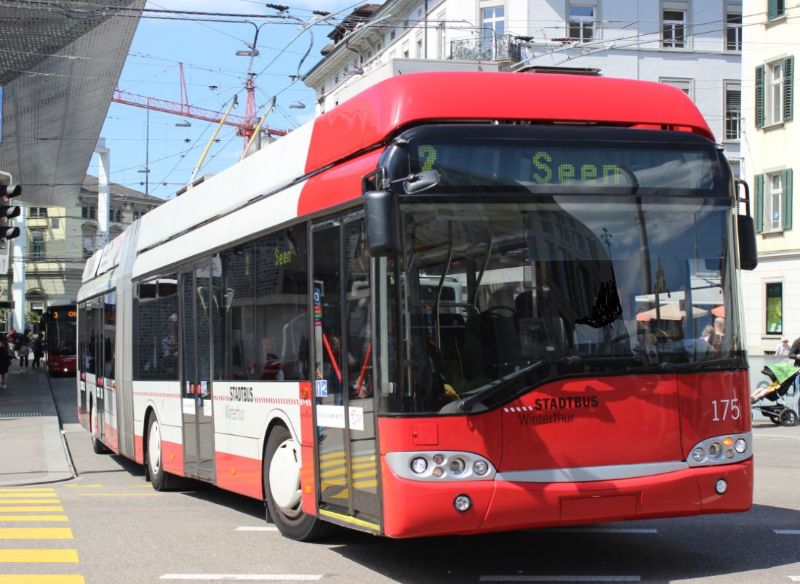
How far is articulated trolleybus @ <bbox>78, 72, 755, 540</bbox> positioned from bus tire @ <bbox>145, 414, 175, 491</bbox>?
5487mm

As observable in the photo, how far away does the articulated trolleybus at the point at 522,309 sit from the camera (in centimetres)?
729

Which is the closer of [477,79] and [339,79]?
[477,79]

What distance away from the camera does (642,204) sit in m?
7.70

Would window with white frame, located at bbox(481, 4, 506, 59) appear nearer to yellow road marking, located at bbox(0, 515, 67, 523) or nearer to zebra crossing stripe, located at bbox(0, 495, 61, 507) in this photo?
zebra crossing stripe, located at bbox(0, 495, 61, 507)

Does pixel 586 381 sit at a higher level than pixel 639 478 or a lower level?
higher

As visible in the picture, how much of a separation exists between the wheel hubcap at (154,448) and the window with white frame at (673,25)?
4184 centimetres

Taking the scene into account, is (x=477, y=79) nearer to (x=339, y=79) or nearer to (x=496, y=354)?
(x=496, y=354)

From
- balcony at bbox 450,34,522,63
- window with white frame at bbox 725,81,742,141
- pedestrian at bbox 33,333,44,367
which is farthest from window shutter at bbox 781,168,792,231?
pedestrian at bbox 33,333,44,367

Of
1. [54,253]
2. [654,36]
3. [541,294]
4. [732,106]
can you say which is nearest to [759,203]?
[732,106]

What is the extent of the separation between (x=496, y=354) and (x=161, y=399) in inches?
274

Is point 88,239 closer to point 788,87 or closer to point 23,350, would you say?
point 23,350

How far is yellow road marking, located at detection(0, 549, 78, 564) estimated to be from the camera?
9.02 m

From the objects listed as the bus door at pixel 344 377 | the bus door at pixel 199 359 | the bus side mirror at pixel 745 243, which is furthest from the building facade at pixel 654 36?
the bus side mirror at pixel 745 243

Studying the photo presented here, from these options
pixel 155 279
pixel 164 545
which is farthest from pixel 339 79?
pixel 164 545
